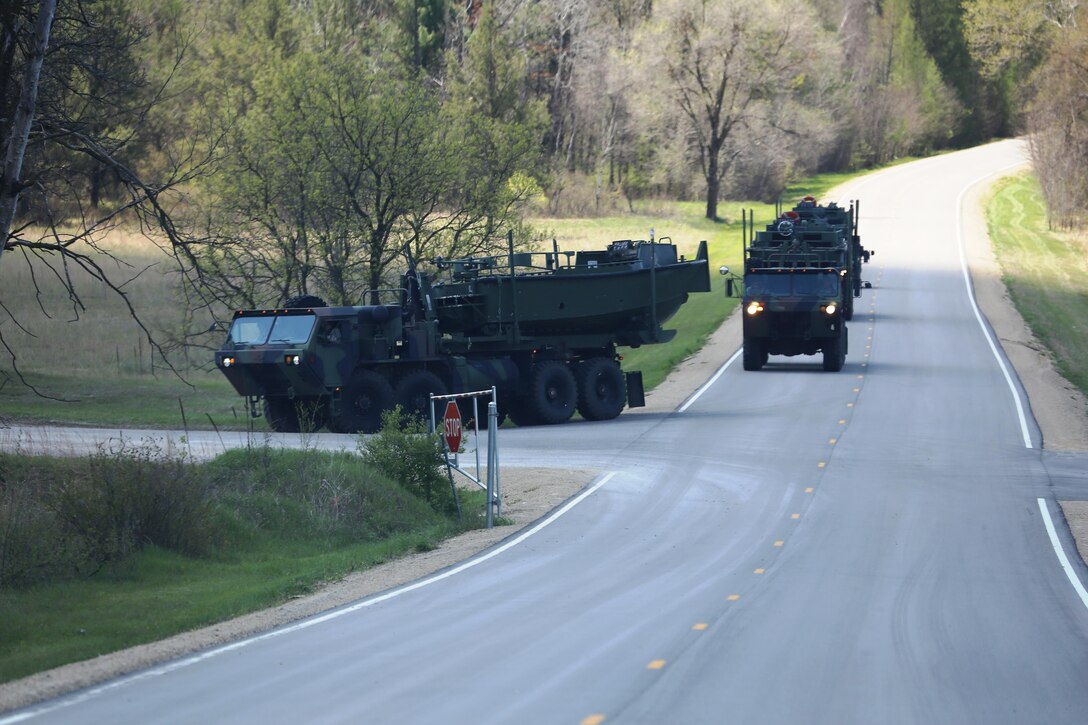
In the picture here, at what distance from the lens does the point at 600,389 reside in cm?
2808

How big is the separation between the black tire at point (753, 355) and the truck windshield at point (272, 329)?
481 inches

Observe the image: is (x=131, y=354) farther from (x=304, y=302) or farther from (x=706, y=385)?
(x=706, y=385)

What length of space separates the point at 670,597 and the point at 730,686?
11.0 ft

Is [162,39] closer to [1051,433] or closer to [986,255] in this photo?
[986,255]

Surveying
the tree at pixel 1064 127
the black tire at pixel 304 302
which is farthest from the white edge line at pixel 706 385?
the tree at pixel 1064 127

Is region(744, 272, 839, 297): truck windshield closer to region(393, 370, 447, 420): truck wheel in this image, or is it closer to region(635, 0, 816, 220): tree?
region(393, 370, 447, 420): truck wheel

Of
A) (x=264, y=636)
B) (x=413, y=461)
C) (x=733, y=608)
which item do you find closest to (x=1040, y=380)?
(x=413, y=461)

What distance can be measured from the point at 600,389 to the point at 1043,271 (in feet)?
106

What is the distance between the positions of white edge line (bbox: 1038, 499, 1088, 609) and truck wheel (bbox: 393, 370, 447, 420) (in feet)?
39.1

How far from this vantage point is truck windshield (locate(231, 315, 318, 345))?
82.2 ft

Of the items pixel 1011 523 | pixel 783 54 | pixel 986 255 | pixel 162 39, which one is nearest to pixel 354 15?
pixel 162 39

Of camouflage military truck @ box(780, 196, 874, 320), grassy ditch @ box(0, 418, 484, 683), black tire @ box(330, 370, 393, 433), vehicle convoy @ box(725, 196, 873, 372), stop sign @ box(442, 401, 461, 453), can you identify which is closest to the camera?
grassy ditch @ box(0, 418, 484, 683)

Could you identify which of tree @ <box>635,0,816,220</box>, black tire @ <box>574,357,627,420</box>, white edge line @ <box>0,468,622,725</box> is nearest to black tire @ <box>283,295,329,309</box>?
black tire @ <box>574,357,627,420</box>

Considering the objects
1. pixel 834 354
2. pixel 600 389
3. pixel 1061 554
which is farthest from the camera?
pixel 834 354
